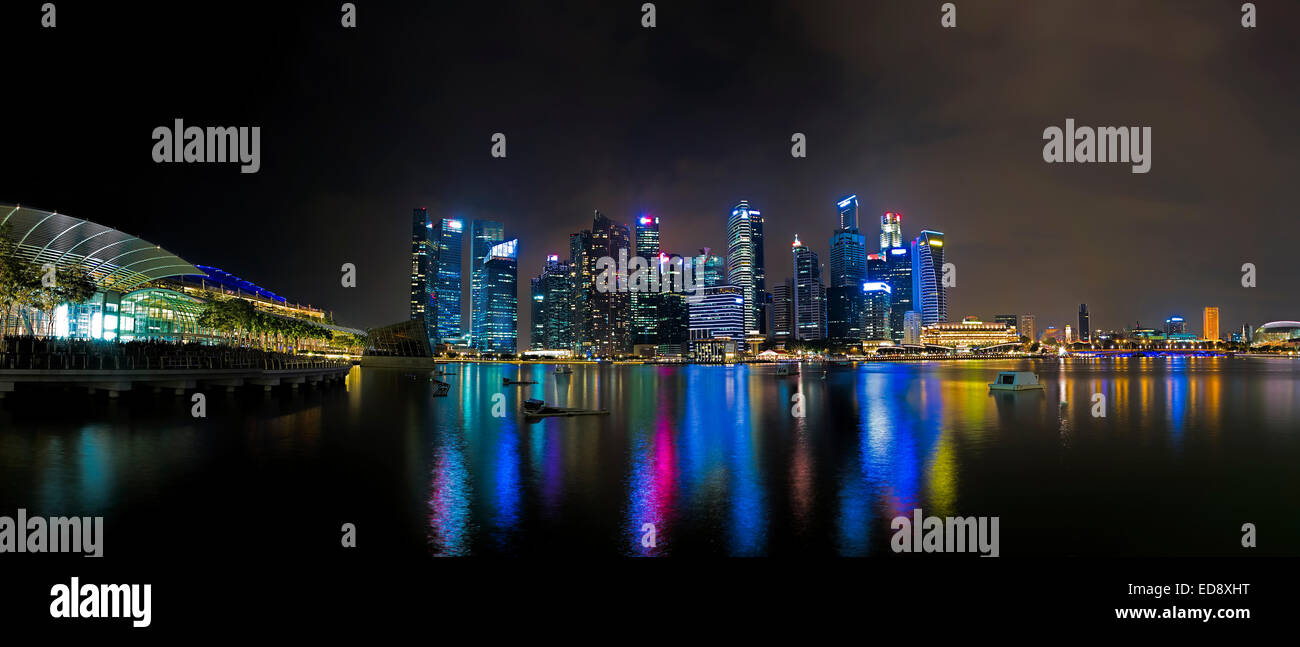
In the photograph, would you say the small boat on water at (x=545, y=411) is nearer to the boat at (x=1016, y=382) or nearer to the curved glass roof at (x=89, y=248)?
the boat at (x=1016, y=382)

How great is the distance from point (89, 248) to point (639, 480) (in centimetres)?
8686

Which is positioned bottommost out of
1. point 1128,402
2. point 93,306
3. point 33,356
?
point 1128,402

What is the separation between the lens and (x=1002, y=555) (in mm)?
14281

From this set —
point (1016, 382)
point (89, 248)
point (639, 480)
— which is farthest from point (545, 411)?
point (89, 248)

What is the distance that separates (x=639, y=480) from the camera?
21.9 meters

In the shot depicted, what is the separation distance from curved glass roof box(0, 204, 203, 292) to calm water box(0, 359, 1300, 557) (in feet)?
114

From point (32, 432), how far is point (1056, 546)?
42.8 meters

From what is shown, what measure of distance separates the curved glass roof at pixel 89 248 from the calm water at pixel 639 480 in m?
34.8

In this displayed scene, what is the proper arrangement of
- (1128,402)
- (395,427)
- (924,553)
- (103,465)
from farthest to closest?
(1128,402) → (395,427) → (103,465) → (924,553)

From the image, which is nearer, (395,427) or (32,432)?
(32,432)

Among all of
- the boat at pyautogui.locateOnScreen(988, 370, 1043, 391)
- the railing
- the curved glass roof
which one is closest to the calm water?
the railing

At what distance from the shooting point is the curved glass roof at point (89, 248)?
63844 mm

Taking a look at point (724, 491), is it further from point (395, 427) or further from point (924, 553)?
point (395, 427)
